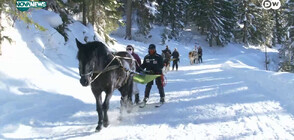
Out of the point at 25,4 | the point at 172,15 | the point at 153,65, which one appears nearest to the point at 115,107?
the point at 153,65

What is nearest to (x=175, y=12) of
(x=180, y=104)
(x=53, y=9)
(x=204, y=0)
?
(x=204, y=0)

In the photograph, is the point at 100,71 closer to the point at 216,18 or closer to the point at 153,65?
the point at 153,65

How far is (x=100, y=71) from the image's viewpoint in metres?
6.38

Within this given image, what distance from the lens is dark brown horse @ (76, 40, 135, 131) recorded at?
5.83 meters

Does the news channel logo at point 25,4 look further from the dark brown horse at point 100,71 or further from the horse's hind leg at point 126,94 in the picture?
the horse's hind leg at point 126,94

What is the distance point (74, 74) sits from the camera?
41.3 feet

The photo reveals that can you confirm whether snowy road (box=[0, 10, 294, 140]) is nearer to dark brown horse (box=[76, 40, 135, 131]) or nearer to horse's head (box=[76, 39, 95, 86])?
dark brown horse (box=[76, 40, 135, 131])

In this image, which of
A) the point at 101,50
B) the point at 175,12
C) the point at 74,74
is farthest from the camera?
the point at 175,12

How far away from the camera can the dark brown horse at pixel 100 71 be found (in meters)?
5.83

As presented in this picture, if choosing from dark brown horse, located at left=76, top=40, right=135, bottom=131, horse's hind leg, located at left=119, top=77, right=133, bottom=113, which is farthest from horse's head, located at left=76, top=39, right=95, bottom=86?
horse's hind leg, located at left=119, top=77, right=133, bottom=113

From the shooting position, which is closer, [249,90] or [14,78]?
[14,78]

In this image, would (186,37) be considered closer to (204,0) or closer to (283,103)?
(204,0)

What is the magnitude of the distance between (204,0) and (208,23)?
399 centimetres

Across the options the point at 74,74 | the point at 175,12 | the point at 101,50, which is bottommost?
the point at 74,74
